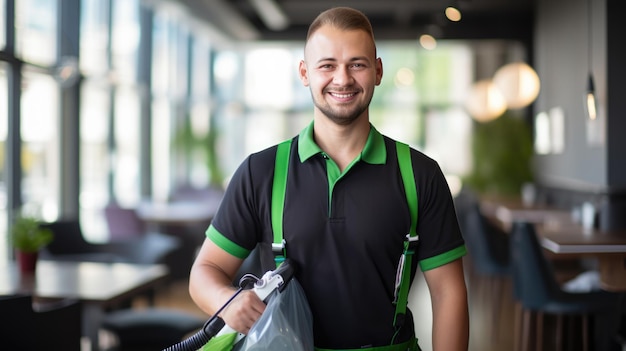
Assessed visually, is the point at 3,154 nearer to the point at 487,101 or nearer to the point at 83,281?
the point at 83,281

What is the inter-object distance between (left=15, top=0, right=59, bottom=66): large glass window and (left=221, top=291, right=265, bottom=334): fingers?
4.93m

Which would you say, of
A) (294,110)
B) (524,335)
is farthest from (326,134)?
(294,110)

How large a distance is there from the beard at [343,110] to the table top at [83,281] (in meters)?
2.28

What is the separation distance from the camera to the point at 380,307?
166 cm

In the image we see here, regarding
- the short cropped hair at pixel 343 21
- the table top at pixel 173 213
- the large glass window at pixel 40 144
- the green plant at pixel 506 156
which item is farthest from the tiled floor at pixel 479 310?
the short cropped hair at pixel 343 21

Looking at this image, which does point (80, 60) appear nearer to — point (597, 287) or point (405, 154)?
point (597, 287)

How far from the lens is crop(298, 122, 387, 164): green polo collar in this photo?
1.70 metres

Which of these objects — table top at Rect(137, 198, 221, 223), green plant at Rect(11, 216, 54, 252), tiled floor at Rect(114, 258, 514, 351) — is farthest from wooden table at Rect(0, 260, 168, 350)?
table top at Rect(137, 198, 221, 223)

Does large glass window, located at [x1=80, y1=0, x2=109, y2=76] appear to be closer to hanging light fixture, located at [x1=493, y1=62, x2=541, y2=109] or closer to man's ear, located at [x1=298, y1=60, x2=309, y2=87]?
hanging light fixture, located at [x1=493, y1=62, x2=541, y2=109]

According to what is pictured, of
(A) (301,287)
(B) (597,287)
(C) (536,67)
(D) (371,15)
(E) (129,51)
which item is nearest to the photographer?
(A) (301,287)

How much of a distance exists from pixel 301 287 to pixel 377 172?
0.94ft

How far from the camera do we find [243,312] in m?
1.54

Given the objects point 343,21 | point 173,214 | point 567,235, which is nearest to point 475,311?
point 567,235

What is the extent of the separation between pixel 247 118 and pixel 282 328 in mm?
14803
